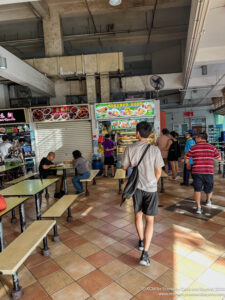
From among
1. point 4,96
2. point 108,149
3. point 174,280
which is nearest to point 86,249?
point 174,280

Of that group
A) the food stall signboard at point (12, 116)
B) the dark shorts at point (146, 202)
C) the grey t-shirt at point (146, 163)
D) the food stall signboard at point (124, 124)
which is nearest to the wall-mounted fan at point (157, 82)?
the food stall signboard at point (124, 124)

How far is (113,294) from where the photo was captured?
230 centimetres

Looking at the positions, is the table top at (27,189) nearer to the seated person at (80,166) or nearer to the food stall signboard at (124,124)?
the seated person at (80,166)

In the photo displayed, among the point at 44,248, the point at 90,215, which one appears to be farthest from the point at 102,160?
the point at 44,248

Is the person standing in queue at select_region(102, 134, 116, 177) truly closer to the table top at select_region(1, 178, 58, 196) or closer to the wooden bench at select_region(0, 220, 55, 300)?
the table top at select_region(1, 178, 58, 196)

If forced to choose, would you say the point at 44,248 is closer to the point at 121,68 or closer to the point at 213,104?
the point at 121,68

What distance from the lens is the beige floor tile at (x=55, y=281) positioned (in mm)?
2433

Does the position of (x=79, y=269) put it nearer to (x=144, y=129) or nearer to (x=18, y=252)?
(x=18, y=252)

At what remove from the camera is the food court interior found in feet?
8.37

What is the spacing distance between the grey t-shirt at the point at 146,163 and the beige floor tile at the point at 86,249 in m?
1.30

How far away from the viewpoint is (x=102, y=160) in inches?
357

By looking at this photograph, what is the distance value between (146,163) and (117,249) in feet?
4.82

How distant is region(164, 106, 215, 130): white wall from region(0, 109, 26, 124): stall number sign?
38.3 ft

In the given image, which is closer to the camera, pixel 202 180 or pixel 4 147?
pixel 202 180
